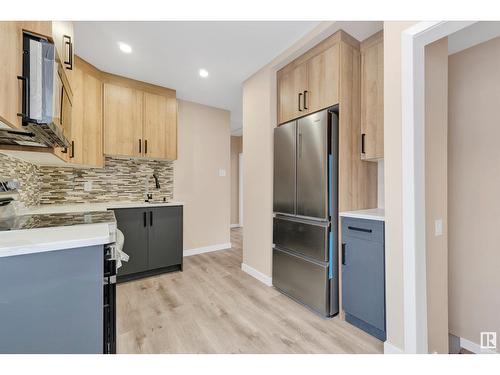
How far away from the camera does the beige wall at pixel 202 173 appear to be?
3.77 meters

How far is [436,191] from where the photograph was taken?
1476 mm

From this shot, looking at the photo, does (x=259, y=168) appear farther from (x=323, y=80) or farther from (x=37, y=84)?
(x=37, y=84)

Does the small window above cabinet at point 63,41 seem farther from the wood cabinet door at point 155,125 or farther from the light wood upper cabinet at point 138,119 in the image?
the wood cabinet door at point 155,125

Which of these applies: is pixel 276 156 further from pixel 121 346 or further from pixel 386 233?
pixel 121 346

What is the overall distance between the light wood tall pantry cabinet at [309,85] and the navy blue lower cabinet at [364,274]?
111cm

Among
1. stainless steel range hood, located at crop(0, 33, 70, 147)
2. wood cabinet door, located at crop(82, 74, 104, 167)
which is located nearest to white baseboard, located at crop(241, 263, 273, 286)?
wood cabinet door, located at crop(82, 74, 104, 167)

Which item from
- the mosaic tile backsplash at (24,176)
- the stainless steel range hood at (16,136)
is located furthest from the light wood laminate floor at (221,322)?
the stainless steel range hood at (16,136)

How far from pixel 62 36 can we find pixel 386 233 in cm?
249

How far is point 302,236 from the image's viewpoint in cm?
219

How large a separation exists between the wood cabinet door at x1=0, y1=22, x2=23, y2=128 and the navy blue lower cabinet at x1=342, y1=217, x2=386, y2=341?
211 cm

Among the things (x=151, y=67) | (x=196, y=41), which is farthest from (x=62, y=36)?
(x=151, y=67)

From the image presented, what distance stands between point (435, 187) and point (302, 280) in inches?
52.6
